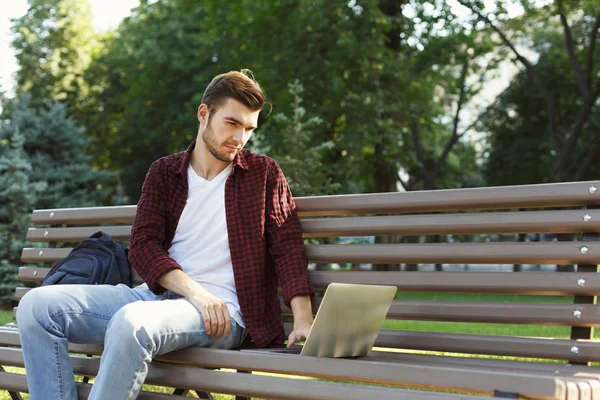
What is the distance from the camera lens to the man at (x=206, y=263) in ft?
11.1

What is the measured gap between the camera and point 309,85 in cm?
1895

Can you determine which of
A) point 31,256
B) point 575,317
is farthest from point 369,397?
point 31,256

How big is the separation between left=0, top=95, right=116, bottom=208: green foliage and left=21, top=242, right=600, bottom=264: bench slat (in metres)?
13.1

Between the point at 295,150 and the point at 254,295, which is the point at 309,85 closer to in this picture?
the point at 295,150

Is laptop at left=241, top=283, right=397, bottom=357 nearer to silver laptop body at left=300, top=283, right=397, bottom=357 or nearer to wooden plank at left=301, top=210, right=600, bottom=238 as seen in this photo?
silver laptop body at left=300, top=283, right=397, bottom=357

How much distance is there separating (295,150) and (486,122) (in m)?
22.0

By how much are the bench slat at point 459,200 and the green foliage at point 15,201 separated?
1086 cm

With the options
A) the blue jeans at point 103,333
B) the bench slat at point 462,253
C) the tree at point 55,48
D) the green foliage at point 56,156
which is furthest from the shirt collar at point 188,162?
the tree at point 55,48

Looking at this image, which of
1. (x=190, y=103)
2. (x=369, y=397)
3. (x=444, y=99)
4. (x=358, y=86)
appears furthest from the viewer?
(x=444, y=99)

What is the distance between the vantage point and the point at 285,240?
3.78 metres

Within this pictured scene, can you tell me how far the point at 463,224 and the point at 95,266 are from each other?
166cm

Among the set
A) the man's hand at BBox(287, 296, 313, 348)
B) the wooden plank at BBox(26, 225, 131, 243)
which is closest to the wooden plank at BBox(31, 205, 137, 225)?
the wooden plank at BBox(26, 225, 131, 243)

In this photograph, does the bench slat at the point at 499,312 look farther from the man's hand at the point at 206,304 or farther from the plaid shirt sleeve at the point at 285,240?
the man's hand at the point at 206,304

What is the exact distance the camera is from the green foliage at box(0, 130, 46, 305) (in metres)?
14.0
